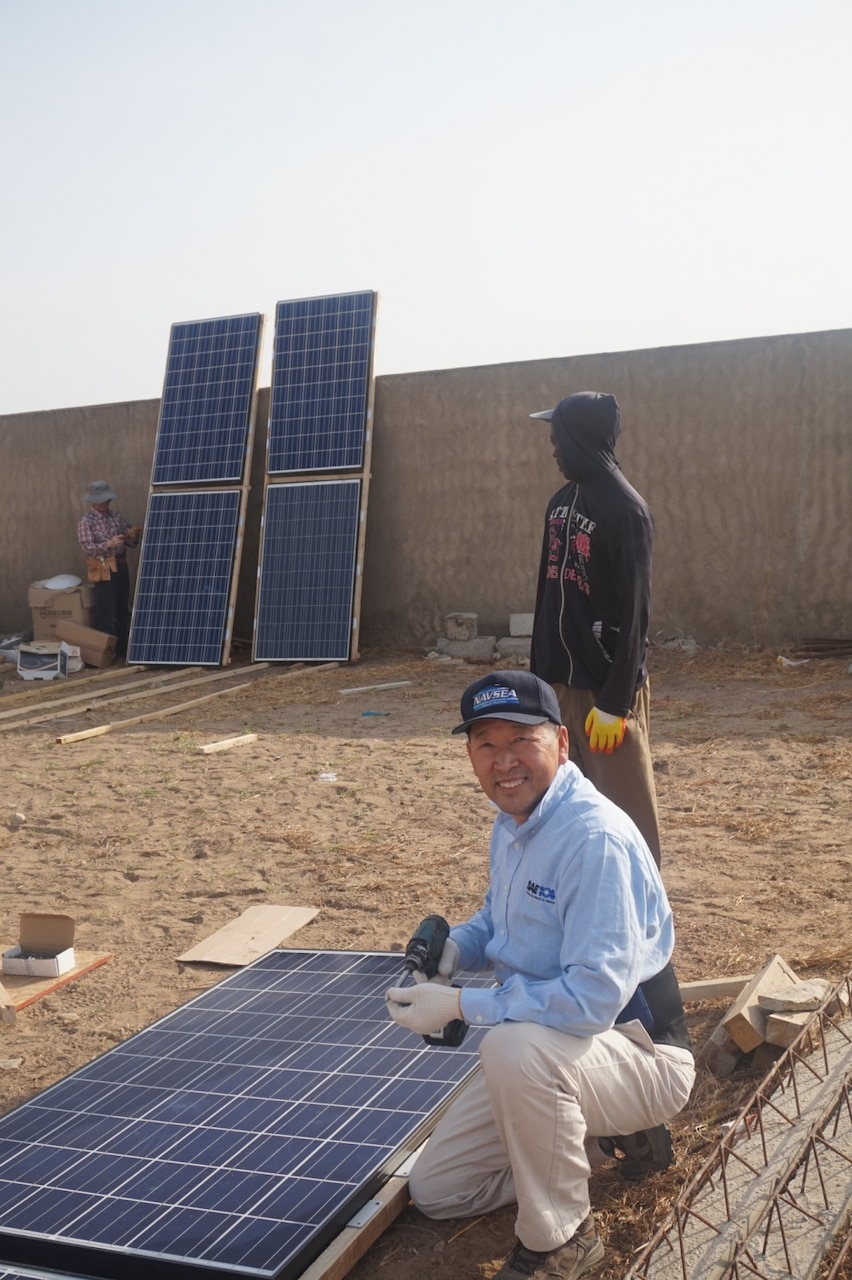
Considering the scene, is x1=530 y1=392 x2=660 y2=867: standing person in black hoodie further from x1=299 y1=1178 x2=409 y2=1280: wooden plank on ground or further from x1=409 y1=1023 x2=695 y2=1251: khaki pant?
x1=299 y1=1178 x2=409 y2=1280: wooden plank on ground

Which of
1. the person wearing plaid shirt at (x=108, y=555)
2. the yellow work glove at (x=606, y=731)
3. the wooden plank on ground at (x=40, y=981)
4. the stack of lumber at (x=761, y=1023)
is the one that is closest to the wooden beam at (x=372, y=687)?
the person wearing plaid shirt at (x=108, y=555)

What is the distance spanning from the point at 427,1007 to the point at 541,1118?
357 mm

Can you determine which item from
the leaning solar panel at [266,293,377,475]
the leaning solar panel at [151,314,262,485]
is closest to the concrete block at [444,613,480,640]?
the leaning solar panel at [266,293,377,475]

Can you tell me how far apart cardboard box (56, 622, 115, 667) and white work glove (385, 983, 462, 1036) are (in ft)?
36.8

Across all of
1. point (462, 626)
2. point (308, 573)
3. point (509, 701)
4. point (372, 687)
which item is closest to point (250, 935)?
point (509, 701)

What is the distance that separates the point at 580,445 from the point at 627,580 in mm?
509

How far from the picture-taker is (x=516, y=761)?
9.79 feet

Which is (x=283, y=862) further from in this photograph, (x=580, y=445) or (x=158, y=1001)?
(x=580, y=445)

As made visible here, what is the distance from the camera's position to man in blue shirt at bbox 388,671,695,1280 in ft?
8.91

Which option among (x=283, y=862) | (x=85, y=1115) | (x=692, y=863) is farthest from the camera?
(x=283, y=862)

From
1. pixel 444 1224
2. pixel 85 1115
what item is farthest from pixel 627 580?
pixel 85 1115

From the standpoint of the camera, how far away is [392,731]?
9281 mm

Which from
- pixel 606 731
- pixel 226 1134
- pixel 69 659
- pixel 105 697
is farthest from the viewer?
pixel 69 659

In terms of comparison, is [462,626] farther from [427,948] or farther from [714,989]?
[427,948]
